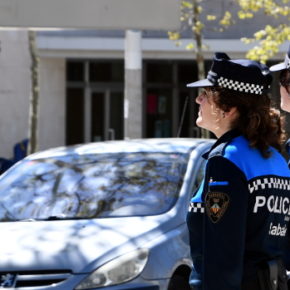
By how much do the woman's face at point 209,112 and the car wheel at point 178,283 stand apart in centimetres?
256

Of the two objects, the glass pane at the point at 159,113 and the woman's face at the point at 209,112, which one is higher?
the woman's face at the point at 209,112

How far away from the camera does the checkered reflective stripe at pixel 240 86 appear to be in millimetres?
3664

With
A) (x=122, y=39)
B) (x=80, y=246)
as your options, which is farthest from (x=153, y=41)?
(x=80, y=246)

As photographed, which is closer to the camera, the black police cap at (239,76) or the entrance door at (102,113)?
the black police cap at (239,76)

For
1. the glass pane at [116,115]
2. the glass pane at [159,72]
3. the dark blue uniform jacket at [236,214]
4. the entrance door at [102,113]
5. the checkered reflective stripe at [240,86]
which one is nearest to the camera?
the dark blue uniform jacket at [236,214]

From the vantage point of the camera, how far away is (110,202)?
6.84 m

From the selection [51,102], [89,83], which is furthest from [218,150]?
[89,83]

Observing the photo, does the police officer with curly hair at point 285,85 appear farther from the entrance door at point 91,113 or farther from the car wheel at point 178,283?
the entrance door at point 91,113

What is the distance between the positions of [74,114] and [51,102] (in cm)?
150

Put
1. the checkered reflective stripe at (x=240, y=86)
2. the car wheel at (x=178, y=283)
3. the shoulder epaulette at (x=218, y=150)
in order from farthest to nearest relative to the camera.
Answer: the car wheel at (x=178, y=283) → the checkered reflective stripe at (x=240, y=86) → the shoulder epaulette at (x=218, y=150)

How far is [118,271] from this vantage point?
19.3 ft

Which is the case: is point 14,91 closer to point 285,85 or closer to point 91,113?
point 91,113

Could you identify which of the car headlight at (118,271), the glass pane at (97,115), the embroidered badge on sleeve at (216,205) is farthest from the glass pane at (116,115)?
the embroidered badge on sleeve at (216,205)

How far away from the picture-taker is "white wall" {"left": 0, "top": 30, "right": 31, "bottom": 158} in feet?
72.7
